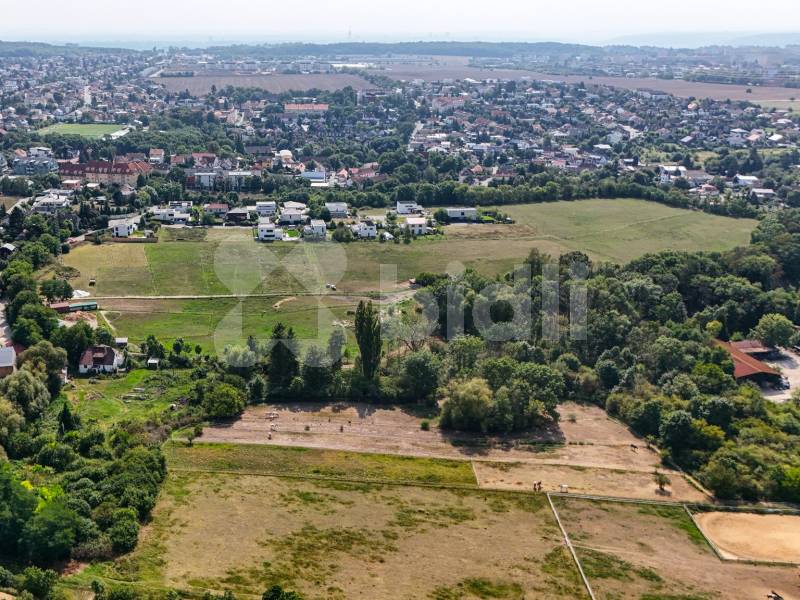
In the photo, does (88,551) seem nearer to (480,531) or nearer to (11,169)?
(480,531)

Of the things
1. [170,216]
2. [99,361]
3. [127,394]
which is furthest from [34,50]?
[127,394]

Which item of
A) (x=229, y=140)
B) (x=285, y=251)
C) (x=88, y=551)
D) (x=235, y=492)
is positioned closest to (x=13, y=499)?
(x=88, y=551)

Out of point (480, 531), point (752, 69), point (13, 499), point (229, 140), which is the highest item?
point (752, 69)

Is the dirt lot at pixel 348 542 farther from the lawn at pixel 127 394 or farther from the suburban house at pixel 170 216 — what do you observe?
the suburban house at pixel 170 216

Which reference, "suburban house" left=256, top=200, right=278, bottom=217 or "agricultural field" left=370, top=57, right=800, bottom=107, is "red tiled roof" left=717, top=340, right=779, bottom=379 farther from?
"agricultural field" left=370, top=57, right=800, bottom=107

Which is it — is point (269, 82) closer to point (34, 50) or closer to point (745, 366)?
point (34, 50)

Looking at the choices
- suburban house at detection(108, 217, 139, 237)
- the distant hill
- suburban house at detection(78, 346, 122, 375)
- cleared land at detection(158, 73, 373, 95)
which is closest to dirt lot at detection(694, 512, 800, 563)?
suburban house at detection(78, 346, 122, 375)
